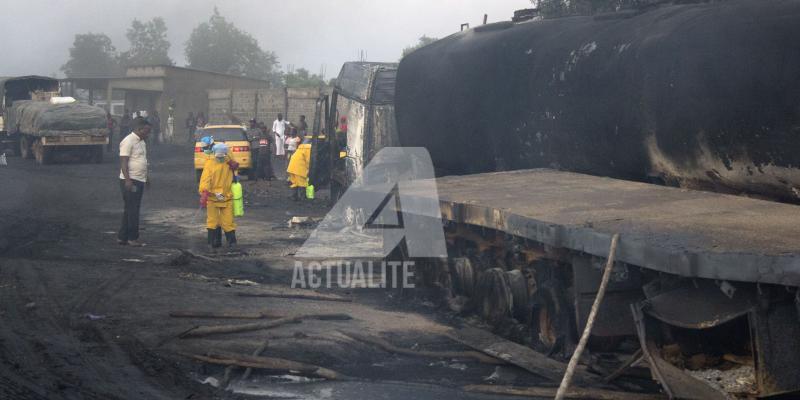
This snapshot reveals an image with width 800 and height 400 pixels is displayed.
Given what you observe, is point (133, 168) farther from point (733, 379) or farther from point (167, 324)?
point (733, 379)

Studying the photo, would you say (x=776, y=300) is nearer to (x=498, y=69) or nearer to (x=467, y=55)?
Result: (x=498, y=69)

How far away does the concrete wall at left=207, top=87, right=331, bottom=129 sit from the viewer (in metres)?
38.5

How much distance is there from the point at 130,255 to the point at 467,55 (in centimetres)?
501

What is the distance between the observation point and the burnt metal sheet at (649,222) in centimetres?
467

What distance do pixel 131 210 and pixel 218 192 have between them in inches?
52.6

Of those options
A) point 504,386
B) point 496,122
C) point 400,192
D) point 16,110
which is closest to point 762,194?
point 504,386

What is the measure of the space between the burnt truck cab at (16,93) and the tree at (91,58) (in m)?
78.9

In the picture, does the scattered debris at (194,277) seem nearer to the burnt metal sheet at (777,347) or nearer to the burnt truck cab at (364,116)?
the burnt truck cab at (364,116)

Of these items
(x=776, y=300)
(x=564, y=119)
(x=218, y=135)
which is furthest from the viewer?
(x=218, y=135)

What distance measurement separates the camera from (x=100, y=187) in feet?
73.7

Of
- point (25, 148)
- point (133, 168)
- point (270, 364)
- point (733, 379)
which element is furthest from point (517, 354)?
point (25, 148)

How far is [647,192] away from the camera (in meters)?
7.19

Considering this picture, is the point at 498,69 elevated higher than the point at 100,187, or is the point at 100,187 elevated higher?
the point at 498,69

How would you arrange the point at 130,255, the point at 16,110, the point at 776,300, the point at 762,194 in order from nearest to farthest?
1. the point at 776,300
2. the point at 762,194
3. the point at 130,255
4. the point at 16,110
